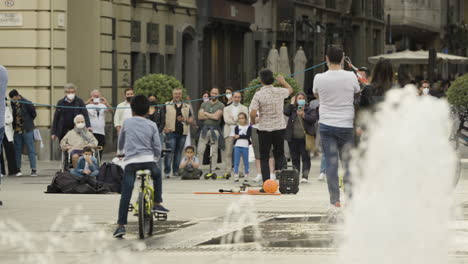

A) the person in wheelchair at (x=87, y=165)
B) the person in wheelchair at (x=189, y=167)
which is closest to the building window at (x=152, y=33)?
the person in wheelchair at (x=189, y=167)

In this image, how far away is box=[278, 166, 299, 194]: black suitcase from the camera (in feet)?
61.4

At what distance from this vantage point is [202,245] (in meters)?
12.1

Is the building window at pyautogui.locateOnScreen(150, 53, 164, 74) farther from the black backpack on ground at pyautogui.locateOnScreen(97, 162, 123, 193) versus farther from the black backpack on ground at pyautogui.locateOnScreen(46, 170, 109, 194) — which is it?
the black backpack on ground at pyautogui.locateOnScreen(46, 170, 109, 194)

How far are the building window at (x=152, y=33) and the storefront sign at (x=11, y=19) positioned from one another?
6.78 meters

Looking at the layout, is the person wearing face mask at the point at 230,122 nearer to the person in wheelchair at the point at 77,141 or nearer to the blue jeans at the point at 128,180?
the person in wheelchair at the point at 77,141

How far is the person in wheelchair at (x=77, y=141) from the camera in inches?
833

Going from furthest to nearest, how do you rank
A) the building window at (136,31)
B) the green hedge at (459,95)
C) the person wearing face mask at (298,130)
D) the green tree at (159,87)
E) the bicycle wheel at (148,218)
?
1. the building window at (136,31)
2. the green hedge at (459,95)
3. the green tree at (159,87)
4. the person wearing face mask at (298,130)
5. the bicycle wheel at (148,218)

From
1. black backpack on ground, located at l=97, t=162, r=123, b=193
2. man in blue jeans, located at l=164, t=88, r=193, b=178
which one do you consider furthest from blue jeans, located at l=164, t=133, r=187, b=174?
black backpack on ground, located at l=97, t=162, r=123, b=193

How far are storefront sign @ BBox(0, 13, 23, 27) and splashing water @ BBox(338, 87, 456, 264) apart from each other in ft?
67.2

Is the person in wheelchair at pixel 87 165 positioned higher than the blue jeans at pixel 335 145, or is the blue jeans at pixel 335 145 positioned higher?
the blue jeans at pixel 335 145

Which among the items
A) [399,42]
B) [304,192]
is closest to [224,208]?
[304,192]

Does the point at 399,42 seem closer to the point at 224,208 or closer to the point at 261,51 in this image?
the point at 261,51

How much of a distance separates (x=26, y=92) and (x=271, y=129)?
11.2 meters

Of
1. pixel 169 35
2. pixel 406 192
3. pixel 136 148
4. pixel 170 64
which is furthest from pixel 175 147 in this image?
pixel 406 192
